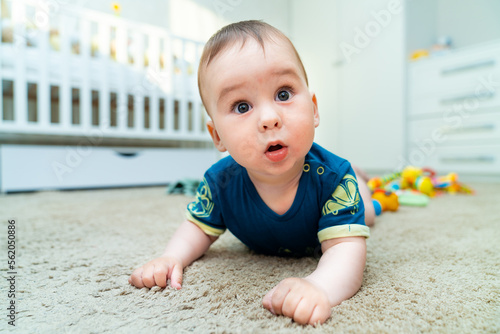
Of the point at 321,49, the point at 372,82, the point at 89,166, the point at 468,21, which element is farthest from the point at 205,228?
the point at 468,21

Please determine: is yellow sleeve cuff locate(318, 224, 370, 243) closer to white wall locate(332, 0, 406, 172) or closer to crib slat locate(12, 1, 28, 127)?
crib slat locate(12, 1, 28, 127)

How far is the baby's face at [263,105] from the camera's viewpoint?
1.35 ft

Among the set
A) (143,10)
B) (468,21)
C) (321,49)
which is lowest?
(321,49)

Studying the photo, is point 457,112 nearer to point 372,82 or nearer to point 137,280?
point 372,82

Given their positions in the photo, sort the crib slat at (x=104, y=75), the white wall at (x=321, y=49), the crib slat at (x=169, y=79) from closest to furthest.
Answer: the crib slat at (x=104, y=75), the crib slat at (x=169, y=79), the white wall at (x=321, y=49)

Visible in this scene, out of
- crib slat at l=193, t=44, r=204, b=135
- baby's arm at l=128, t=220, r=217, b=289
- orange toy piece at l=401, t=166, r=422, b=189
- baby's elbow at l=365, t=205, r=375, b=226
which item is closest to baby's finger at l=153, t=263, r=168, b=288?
baby's arm at l=128, t=220, r=217, b=289

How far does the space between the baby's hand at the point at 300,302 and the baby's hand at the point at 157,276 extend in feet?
0.50

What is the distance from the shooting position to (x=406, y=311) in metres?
0.35

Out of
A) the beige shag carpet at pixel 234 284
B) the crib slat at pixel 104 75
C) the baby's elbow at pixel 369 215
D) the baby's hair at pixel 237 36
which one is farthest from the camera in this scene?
the crib slat at pixel 104 75

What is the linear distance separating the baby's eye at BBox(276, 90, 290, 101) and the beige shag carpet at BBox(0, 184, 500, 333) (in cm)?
25

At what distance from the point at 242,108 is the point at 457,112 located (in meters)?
2.14

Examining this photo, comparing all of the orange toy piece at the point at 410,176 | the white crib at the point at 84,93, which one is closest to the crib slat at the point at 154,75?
the white crib at the point at 84,93

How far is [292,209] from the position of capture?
0.50 metres

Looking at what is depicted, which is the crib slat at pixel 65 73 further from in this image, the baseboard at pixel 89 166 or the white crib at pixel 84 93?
the baseboard at pixel 89 166
